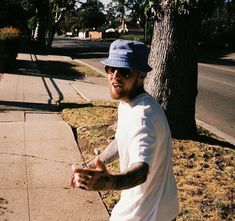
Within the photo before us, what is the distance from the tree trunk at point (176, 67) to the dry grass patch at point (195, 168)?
519mm

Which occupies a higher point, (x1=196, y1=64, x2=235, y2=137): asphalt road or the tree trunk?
the tree trunk

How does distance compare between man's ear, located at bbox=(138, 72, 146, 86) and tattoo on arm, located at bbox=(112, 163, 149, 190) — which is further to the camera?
man's ear, located at bbox=(138, 72, 146, 86)

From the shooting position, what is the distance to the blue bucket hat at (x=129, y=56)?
2.08 m

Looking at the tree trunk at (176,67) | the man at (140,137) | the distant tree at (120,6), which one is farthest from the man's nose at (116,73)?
the distant tree at (120,6)

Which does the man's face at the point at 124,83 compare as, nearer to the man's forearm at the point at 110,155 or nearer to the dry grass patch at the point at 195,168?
the man's forearm at the point at 110,155

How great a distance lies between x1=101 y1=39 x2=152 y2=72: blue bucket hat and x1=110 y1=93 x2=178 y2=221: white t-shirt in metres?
0.18

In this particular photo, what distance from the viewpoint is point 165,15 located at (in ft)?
22.1

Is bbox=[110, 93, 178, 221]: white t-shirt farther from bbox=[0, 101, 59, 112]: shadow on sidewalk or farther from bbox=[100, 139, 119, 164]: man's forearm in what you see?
bbox=[0, 101, 59, 112]: shadow on sidewalk

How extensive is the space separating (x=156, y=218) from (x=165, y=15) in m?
5.12

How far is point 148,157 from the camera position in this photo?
1.89m

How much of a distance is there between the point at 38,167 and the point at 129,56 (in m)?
3.97

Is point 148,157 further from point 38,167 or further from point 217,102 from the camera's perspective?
point 217,102

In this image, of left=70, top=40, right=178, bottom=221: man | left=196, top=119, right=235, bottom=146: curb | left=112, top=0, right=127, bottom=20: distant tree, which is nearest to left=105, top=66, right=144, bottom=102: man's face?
left=70, top=40, right=178, bottom=221: man

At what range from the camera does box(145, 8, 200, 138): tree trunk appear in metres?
6.70
